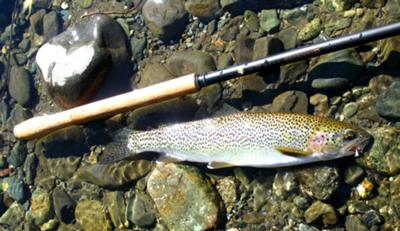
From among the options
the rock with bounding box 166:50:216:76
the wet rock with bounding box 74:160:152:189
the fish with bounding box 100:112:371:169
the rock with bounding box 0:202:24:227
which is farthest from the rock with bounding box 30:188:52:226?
the rock with bounding box 166:50:216:76

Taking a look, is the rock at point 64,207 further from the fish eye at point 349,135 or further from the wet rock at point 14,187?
the fish eye at point 349,135

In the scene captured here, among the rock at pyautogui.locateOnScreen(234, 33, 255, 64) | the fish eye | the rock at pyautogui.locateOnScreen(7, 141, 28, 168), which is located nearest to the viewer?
the fish eye

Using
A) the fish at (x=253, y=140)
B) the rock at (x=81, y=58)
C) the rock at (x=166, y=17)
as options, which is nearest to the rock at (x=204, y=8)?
the rock at (x=166, y=17)

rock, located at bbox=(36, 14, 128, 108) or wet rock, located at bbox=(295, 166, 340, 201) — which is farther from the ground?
rock, located at bbox=(36, 14, 128, 108)

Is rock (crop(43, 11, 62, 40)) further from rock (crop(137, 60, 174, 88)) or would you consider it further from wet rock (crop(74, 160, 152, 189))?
wet rock (crop(74, 160, 152, 189))

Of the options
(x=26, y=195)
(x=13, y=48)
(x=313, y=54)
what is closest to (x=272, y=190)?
(x=313, y=54)

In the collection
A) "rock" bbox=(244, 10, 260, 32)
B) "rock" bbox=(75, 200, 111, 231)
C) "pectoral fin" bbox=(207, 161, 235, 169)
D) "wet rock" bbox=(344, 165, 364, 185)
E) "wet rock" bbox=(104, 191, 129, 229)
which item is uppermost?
"rock" bbox=(244, 10, 260, 32)

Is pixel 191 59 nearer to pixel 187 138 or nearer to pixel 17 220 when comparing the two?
pixel 187 138
